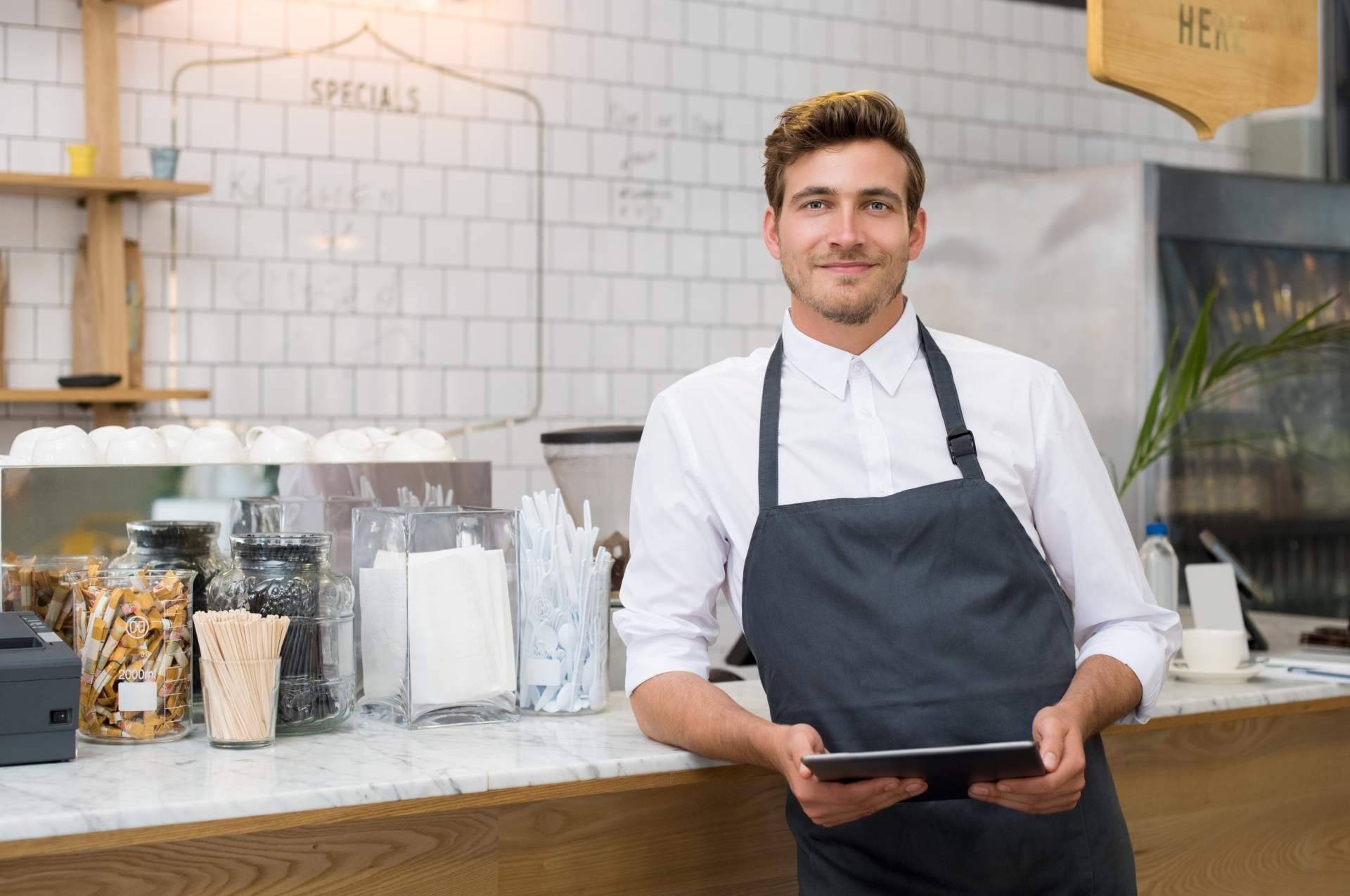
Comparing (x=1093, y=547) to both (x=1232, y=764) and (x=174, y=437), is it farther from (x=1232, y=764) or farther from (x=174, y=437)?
(x=174, y=437)

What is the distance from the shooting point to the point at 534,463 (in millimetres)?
4469

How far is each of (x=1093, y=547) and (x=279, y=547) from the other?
1.03m

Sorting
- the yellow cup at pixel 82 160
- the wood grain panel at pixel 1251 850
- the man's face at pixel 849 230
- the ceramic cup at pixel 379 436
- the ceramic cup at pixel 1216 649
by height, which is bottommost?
the wood grain panel at pixel 1251 850

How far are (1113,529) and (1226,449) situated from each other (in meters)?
2.73

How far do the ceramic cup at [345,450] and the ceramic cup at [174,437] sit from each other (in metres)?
0.19

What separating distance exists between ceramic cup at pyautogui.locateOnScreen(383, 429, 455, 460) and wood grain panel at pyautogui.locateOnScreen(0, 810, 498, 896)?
757mm

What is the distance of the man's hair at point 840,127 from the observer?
6.01 feet

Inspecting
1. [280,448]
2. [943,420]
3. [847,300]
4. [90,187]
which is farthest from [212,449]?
[90,187]

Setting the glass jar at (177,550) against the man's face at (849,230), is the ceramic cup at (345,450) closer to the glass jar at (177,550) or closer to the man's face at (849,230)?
the glass jar at (177,550)

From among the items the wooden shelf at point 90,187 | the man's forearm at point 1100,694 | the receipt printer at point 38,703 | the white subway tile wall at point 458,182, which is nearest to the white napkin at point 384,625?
the receipt printer at point 38,703

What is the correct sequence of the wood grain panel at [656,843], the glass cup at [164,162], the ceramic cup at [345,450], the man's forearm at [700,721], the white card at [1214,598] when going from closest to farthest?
the man's forearm at [700,721] → the wood grain panel at [656,843] → the ceramic cup at [345,450] → the white card at [1214,598] → the glass cup at [164,162]

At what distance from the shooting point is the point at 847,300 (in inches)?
72.5

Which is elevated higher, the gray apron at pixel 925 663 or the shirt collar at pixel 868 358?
the shirt collar at pixel 868 358

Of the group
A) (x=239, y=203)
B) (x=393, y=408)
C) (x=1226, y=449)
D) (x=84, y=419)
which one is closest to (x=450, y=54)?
(x=239, y=203)
